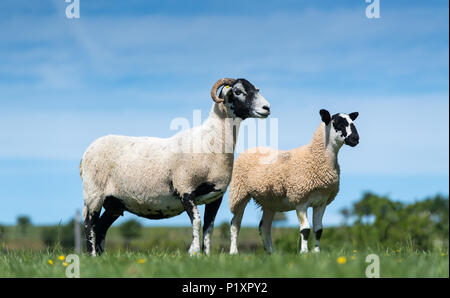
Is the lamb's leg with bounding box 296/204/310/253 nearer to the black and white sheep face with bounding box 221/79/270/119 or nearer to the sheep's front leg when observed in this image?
the sheep's front leg

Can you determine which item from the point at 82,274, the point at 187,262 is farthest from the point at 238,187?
the point at 82,274

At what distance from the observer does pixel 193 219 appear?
349 inches

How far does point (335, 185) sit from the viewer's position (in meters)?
10.7

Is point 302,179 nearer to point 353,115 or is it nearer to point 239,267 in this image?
point 353,115

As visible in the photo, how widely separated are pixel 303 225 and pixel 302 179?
3.10ft

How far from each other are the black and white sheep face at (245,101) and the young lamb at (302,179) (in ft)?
6.59

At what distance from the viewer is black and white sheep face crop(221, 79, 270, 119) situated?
30.1 feet

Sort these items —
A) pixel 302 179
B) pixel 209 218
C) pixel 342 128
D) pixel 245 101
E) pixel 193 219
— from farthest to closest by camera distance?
pixel 302 179 → pixel 342 128 → pixel 209 218 → pixel 245 101 → pixel 193 219

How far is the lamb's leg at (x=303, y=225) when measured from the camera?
10219 millimetres

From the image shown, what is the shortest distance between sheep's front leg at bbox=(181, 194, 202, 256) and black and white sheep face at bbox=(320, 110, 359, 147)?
3.42 metres

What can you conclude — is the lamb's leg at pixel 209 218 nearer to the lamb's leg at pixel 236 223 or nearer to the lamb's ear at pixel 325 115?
the lamb's leg at pixel 236 223

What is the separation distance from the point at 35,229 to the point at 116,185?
14635cm

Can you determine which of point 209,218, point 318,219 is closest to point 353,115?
point 318,219

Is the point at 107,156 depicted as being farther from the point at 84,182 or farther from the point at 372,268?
the point at 372,268
